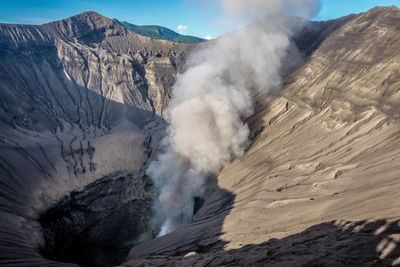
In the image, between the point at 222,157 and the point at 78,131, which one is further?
the point at 78,131

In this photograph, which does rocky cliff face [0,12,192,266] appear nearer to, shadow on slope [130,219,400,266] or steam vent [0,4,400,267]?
steam vent [0,4,400,267]

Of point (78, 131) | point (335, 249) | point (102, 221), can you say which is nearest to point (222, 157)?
point (102, 221)

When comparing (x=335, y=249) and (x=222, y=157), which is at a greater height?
(x=222, y=157)

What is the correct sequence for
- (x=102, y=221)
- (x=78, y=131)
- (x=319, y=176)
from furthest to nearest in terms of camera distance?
(x=78, y=131) < (x=102, y=221) < (x=319, y=176)

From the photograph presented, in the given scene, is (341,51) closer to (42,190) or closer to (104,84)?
(42,190)

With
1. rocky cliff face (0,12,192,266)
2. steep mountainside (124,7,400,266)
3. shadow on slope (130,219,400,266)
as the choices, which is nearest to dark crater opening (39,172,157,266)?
rocky cliff face (0,12,192,266)

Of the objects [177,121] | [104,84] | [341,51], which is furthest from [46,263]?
[104,84]

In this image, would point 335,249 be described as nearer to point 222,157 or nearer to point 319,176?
point 319,176
